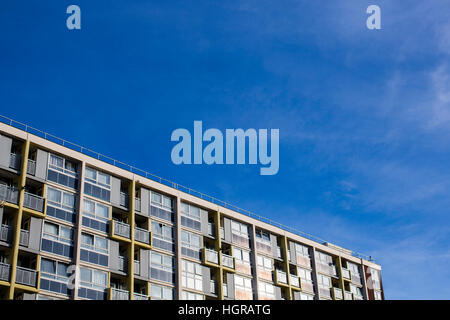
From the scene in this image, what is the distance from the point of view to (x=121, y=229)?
166ft

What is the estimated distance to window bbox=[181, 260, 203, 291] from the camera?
179ft

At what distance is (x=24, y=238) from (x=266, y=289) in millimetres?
28954

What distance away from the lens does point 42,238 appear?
44.2 meters

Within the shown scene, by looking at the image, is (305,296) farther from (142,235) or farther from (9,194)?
(9,194)

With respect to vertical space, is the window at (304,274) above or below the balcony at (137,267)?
above

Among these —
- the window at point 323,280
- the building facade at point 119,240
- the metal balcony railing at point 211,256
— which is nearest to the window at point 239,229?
the building facade at point 119,240

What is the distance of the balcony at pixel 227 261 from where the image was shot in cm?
5916

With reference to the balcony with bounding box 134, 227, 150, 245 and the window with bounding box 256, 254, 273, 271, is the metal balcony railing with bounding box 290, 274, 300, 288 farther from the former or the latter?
the balcony with bounding box 134, 227, 150, 245

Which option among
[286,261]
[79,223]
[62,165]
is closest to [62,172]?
[62,165]

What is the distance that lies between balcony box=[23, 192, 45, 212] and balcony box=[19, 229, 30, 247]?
205 centimetres

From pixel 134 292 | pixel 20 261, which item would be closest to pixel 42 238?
pixel 20 261

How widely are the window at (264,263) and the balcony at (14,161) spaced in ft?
94.6

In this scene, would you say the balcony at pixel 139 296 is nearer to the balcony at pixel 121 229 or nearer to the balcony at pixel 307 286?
the balcony at pixel 121 229
